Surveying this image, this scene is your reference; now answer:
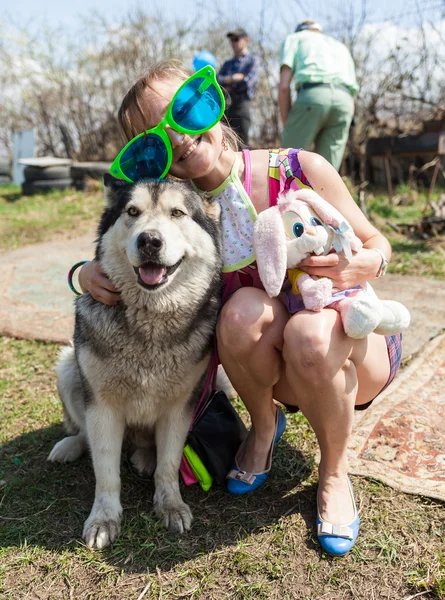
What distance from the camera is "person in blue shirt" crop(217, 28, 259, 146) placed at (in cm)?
714

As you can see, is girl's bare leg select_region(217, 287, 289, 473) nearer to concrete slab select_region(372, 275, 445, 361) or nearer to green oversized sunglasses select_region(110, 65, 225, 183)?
green oversized sunglasses select_region(110, 65, 225, 183)

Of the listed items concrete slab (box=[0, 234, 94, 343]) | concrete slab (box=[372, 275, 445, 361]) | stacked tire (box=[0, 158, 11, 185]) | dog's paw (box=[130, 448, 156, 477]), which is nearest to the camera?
dog's paw (box=[130, 448, 156, 477])

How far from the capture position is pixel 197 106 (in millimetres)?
2066

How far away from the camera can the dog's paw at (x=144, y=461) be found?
2344mm

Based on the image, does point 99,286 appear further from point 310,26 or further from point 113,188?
point 310,26

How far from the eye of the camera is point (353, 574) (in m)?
1.75

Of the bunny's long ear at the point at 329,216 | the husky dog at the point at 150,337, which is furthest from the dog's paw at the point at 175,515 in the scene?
the bunny's long ear at the point at 329,216

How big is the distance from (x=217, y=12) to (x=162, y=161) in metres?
9.84

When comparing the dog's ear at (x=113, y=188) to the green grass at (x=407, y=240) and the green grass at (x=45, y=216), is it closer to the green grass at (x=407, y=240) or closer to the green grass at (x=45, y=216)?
the green grass at (x=407, y=240)

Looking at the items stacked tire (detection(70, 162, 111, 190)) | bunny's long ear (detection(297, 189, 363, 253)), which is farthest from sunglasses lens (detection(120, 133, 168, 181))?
stacked tire (detection(70, 162, 111, 190))

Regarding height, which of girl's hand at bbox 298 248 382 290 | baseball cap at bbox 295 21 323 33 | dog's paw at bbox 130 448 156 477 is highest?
baseball cap at bbox 295 21 323 33

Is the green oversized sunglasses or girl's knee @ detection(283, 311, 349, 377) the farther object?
the green oversized sunglasses

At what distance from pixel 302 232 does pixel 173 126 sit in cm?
63

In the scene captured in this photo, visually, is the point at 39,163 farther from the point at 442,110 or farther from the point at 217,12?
the point at 442,110
